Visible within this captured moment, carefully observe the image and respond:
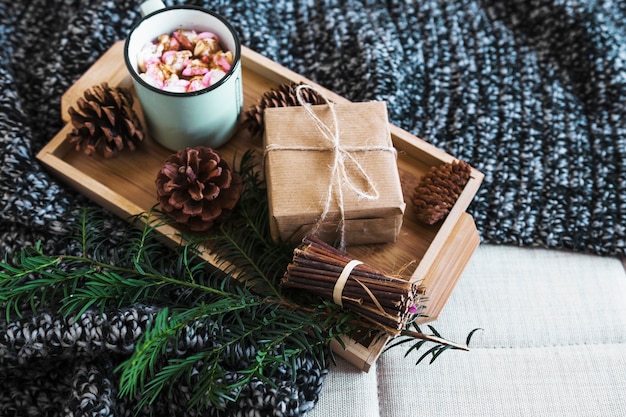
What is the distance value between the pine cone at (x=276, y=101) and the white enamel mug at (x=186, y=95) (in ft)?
0.07

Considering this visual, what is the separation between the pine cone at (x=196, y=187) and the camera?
78 cm

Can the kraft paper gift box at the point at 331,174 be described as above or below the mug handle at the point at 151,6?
below

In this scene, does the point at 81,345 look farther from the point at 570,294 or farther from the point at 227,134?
the point at 570,294

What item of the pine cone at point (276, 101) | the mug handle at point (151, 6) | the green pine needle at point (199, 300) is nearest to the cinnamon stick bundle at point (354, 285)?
the green pine needle at point (199, 300)

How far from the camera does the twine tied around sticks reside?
2.49 feet

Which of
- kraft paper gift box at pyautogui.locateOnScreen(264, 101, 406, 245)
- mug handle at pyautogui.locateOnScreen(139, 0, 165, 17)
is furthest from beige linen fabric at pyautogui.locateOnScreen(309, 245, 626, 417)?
mug handle at pyautogui.locateOnScreen(139, 0, 165, 17)

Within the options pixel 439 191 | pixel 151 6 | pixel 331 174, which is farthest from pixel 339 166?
pixel 151 6

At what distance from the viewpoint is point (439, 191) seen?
2.72ft

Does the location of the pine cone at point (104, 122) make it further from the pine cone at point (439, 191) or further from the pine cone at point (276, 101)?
the pine cone at point (439, 191)

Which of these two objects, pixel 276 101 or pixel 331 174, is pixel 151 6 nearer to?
pixel 276 101

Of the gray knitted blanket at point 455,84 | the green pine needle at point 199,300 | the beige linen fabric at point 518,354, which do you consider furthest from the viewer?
the gray knitted blanket at point 455,84

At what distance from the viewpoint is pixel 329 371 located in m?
0.81

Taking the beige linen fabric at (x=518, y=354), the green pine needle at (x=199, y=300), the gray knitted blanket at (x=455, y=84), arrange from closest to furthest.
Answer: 1. the green pine needle at (x=199, y=300)
2. the beige linen fabric at (x=518, y=354)
3. the gray knitted blanket at (x=455, y=84)

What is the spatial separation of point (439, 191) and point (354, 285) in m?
0.18
